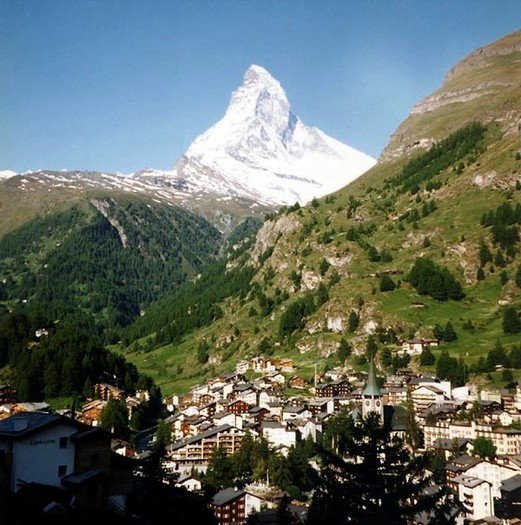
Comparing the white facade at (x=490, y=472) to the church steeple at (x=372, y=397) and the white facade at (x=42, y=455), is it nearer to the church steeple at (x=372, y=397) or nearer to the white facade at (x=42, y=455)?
the church steeple at (x=372, y=397)

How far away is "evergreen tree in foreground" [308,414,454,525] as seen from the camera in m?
28.3

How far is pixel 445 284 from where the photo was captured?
6885 inches

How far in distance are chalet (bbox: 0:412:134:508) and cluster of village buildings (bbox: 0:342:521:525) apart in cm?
5

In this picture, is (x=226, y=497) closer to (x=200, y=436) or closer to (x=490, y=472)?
(x=200, y=436)

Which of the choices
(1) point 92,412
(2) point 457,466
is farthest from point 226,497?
(1) point 92,412

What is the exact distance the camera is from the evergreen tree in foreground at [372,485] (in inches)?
1113

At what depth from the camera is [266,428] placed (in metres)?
111

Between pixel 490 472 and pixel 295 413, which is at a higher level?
pixel 295 413

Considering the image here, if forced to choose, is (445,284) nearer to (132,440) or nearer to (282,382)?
(282,382)

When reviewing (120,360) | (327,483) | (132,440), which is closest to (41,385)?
(120,360)

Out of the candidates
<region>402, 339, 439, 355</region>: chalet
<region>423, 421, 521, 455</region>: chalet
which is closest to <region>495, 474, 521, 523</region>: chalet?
<region>423, 421, 521, 455</region>: chalet

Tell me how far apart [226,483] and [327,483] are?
2505 inches

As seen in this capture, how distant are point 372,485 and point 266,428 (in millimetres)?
84302

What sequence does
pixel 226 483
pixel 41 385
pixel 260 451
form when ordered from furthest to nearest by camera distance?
pixel 41 385, pixel 260 451, pixel 226 483
